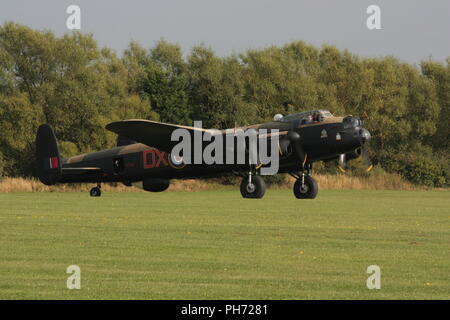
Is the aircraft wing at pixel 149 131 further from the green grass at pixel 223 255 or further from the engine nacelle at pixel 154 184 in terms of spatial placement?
the green grass at pixel 223 255

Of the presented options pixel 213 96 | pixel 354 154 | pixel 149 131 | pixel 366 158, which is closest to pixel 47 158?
pixel 149 131

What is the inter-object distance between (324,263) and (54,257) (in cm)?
482

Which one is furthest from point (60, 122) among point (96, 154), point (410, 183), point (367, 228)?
point (367, 228)

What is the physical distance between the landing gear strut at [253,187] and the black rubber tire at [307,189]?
205cm

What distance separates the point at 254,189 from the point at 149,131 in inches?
188

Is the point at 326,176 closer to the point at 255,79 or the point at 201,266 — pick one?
the point at 255,79

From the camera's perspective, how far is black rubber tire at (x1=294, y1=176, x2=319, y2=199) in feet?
111

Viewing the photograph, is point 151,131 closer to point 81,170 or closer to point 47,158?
point 81,170

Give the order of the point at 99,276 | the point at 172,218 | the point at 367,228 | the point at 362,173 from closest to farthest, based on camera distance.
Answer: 1. the point at 99,276
2. the point at 367,228
3. the point at 172,218
4. the point at 362,173

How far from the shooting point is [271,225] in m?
22.4

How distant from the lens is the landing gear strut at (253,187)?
32891 mm

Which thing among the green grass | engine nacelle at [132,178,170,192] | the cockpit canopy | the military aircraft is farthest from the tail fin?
the green grass

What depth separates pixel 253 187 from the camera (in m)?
33.0

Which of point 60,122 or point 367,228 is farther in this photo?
point 60,122
